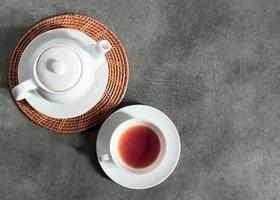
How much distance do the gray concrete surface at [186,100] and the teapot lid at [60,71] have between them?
25cm

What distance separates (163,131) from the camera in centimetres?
101

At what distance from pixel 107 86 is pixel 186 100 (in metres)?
0.21

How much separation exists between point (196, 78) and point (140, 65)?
0.49ft

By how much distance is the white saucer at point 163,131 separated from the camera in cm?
101

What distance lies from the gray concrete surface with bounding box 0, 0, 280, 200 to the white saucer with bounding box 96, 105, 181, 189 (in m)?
0.05

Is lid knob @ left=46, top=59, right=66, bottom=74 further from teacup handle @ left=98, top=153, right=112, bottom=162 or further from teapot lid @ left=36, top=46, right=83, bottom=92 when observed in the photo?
teacup handle @ left=98, top=153, right=112, bottom=162

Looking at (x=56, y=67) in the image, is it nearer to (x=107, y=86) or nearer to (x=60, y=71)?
(x=60, y=71)

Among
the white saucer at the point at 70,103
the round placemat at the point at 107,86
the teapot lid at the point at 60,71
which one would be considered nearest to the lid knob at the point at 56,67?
the teapot lid at the point at 60,71

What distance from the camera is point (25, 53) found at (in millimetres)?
964

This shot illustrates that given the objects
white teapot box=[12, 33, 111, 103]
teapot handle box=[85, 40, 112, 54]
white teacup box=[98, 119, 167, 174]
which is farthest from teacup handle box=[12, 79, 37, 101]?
white teacup box=[98, 119, 167, 174]

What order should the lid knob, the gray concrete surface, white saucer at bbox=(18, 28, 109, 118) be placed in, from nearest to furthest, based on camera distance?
the lid knob → white saucer at bbox=(18, 28, 109, 118) → the gray concrete surface

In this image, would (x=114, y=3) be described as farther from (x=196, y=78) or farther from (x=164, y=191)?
(x=164, y=191)

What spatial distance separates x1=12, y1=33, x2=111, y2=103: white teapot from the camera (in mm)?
819

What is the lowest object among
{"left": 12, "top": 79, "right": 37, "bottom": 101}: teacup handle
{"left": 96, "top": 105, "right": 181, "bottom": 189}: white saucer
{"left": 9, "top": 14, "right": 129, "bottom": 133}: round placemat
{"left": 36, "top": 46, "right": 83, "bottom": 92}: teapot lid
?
{"left": 96, "top": 105, "right": 181, "bottom": 189}: white saucer
